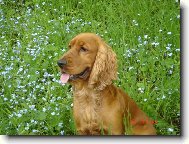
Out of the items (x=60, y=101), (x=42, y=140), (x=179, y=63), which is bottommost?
(x=42, y=140)

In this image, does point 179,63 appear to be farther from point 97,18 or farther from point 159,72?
point 97,18

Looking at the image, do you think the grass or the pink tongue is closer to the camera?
the pink tongue

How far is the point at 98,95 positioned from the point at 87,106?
0.26 ft

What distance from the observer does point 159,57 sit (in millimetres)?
2941

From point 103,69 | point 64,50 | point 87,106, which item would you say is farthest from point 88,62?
point 64,50

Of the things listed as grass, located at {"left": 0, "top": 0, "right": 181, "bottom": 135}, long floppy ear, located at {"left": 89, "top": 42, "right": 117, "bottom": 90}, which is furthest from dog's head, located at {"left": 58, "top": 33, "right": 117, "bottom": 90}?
grass, located at {"left": 0, "top": 0, "right": 181, "bottom": 135}

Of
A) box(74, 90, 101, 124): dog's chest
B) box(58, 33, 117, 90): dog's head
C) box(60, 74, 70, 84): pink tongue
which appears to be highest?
box(58, 33, 117, 90): dog's head

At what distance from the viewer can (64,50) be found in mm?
3012

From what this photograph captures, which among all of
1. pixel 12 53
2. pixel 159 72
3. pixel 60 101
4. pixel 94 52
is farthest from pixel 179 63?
pixel 12 53

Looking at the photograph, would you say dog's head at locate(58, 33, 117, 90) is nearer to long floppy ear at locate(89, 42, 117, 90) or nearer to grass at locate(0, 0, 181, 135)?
long floppy ear at locate(89, 42, 117, 90)

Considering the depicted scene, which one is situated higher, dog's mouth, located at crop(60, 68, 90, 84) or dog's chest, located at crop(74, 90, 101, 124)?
dog's mouth, located at crop(60, 68, 90, 84)

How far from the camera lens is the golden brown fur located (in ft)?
8.73

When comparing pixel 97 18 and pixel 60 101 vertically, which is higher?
pixel 97 18

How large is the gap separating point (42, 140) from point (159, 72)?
0.71 m
